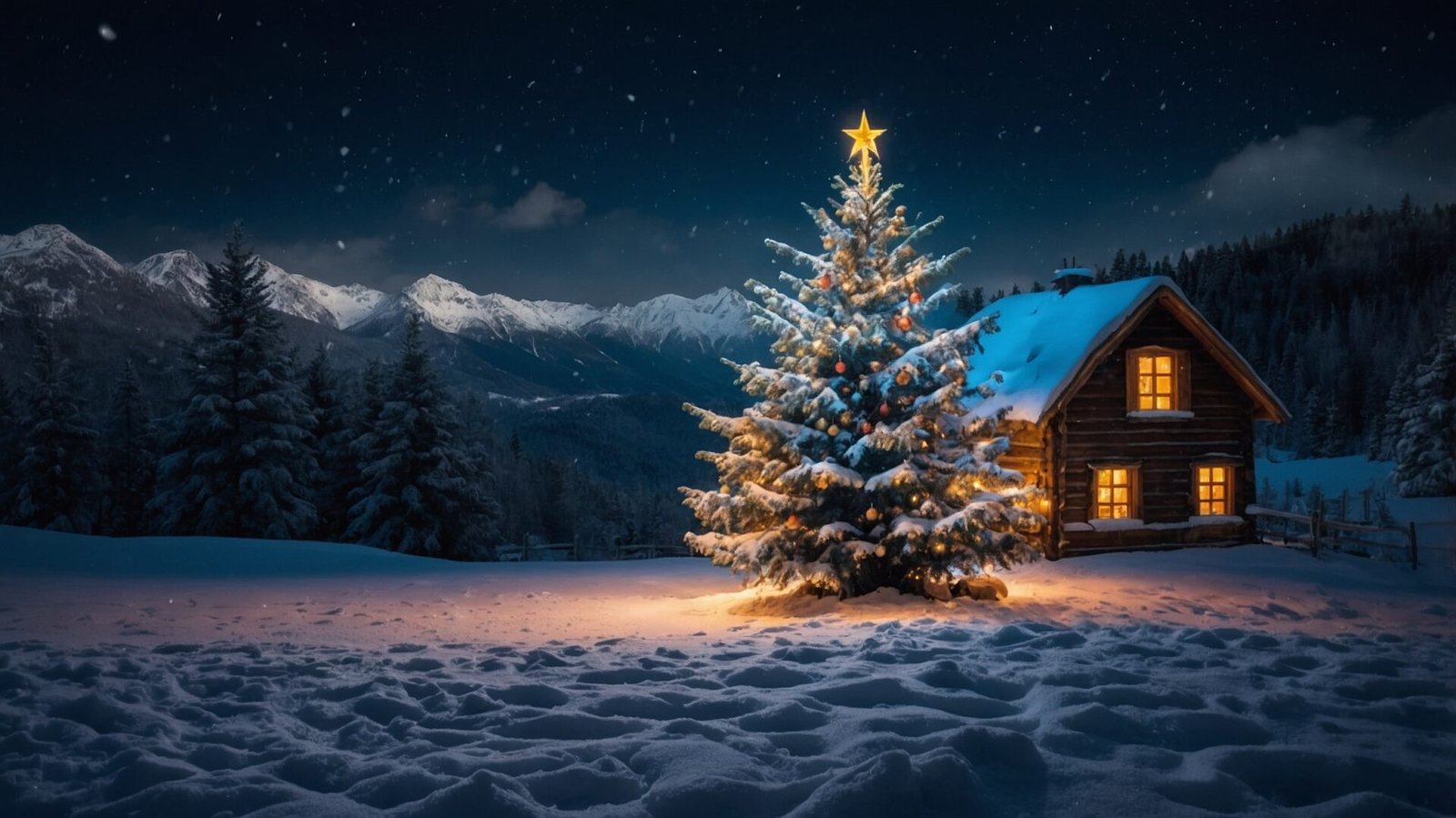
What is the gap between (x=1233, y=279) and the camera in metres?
154

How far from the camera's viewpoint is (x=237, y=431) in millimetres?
27281

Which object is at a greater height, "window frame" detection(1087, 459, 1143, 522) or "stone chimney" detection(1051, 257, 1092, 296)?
"stone chimney" detection(1051, 257, 1092, 296)

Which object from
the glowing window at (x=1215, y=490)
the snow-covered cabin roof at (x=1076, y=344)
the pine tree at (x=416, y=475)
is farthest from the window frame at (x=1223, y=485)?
the pine tree at (x=416, y=475)

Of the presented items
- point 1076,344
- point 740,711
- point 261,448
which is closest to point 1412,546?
point 1076,344

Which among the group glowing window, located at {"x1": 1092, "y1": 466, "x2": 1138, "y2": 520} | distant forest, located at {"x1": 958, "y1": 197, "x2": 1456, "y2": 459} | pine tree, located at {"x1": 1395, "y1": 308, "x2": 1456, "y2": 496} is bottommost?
glowing window, located at {"x1": 1092, "y1": 466, "x2": 1138, "y2": 520}

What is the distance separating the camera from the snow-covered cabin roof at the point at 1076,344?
18.1 m

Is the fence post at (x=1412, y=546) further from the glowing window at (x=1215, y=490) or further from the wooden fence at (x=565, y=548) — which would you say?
the wooden fence at (x=565, y=548)

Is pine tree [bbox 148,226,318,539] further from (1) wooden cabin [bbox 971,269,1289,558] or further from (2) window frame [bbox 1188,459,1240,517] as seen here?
(2) window frame [bbox 1188,459,1240,517]

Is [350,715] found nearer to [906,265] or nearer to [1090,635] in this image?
[1090,635]

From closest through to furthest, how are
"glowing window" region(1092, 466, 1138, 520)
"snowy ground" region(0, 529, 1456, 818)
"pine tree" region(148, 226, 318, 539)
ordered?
"snowy ground" region(0, 529, 1456, 818) → "glowing window" region(1092, 466, 1138, 520) → "pine tree" region(148, 226, 318, 539)

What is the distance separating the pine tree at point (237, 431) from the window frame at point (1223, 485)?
2773 cm

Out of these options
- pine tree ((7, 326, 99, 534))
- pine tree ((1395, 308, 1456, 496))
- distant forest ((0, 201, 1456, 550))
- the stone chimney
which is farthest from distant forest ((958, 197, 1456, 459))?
pine tree ((7, 326, 99, 534))

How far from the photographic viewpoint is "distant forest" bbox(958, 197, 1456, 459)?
9238 centimetres

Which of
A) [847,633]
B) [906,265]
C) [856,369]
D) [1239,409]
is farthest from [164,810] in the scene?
[1239,409]
